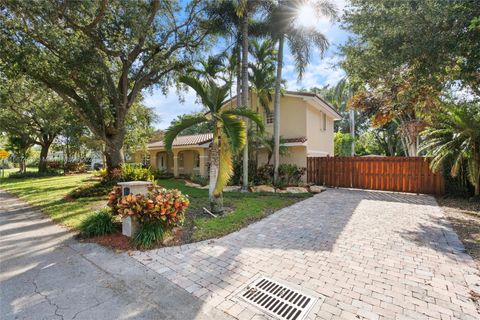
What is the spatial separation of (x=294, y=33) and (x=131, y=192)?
1181 centimetres

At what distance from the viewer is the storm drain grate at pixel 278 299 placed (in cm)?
314

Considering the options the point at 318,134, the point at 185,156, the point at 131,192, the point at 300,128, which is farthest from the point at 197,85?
the point at 185,156

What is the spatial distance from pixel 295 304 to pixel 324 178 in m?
12.9

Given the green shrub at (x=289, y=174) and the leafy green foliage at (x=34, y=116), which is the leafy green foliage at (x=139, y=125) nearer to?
the leafy green foliage at (x=34, y=116)

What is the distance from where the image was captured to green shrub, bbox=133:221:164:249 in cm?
524

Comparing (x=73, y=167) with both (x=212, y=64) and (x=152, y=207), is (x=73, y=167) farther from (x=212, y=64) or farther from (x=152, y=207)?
(x=152, y=207)

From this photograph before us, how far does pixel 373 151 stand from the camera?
4128cm

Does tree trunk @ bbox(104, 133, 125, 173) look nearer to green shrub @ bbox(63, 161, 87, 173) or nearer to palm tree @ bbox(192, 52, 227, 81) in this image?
palm tree @ bbox(192, 52, 227, 81)

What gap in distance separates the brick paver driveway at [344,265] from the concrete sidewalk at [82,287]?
0.28 meters

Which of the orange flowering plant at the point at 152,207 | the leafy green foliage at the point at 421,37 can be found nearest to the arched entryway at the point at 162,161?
the orange flowering plant at the point at 152,207

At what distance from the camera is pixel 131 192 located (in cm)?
602

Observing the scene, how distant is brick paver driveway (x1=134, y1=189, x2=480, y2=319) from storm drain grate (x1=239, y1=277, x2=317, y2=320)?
146 millimetres

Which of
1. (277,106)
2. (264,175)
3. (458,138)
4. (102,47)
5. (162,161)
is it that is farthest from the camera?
(162,161)

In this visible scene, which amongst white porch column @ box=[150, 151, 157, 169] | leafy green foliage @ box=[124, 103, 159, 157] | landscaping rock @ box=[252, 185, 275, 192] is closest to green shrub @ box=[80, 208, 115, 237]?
landscaping rock @ box=[252, 185, 275, 192]
